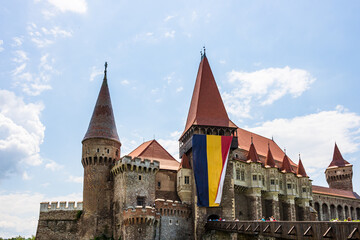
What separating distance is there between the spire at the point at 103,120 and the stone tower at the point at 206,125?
795 cm

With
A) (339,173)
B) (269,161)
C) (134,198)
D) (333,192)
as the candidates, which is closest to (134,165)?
(134,198)

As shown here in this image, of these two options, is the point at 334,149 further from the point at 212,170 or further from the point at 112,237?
the point at 112,237

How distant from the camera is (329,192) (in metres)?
60.0

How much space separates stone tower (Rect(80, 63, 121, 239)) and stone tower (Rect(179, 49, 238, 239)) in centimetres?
781

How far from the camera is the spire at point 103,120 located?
126 ft

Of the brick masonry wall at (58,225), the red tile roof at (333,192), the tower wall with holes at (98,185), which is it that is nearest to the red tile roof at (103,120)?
the tower wall with holes at (98,185)

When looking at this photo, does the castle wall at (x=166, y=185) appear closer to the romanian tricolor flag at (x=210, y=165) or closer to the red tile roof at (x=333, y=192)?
the romanian tricolor flag at (x=210, y=165)

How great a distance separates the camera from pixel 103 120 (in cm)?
3931

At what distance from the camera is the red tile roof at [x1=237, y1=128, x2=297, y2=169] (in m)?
47.8

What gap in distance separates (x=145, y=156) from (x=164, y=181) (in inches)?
134

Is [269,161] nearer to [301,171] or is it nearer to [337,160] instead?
[301,171]

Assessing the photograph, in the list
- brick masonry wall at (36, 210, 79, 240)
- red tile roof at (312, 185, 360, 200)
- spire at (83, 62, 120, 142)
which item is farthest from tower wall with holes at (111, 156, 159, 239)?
red tile roof at (312, 185, 360, 200)

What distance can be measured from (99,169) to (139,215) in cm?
727

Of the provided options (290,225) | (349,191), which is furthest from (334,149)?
(290,225)
